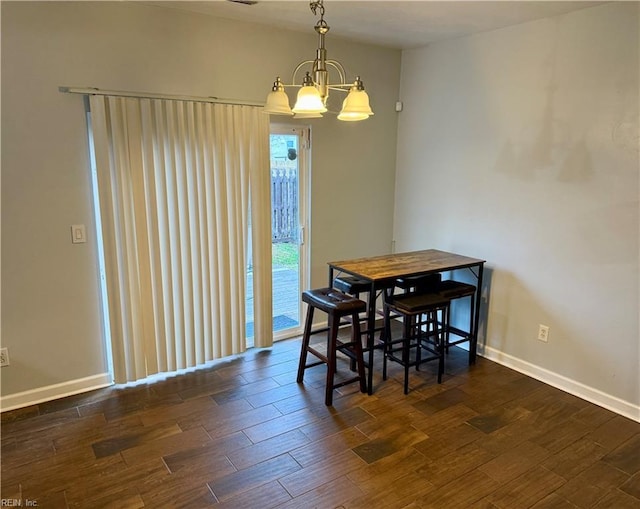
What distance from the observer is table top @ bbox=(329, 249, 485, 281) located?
3.11 m

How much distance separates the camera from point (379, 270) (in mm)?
3182

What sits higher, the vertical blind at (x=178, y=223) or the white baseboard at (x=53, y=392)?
the vertical blind at (x=178, y=223)

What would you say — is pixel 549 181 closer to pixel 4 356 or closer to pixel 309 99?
pixel 309 99

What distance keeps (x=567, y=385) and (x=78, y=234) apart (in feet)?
11.6

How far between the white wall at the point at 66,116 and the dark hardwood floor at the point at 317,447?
1.31 ft

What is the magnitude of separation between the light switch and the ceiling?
1.53m

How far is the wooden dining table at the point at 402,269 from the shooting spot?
10.1 ft

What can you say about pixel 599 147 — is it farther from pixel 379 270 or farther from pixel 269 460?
pixel 269 460

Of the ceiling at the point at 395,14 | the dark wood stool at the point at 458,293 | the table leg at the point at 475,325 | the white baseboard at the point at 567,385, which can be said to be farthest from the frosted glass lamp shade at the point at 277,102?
the white baseboard at the point at 567,385

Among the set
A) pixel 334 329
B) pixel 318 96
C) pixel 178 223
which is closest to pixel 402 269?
pixel 334 329

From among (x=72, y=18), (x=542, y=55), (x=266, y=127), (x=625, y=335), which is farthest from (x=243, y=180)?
(x=625, y=335)

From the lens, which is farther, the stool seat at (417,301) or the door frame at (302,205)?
the door frame at (302,205)

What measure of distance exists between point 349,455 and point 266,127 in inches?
93.0

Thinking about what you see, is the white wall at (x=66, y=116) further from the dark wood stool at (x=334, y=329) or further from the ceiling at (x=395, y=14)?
the dark wood stool at (x=334, y=329)
